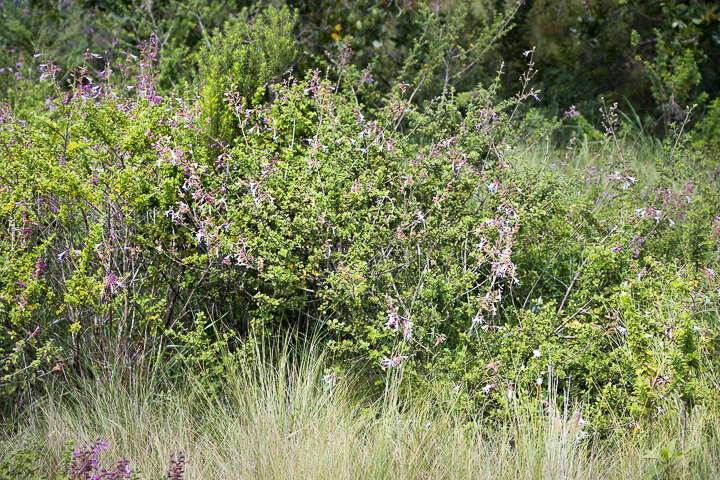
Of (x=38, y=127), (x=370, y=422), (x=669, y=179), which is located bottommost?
(x=370, y=422)

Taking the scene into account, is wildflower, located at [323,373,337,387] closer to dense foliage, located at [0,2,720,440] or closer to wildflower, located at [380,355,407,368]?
dense foliage, located at [0,2,720,440]

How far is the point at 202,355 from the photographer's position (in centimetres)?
290

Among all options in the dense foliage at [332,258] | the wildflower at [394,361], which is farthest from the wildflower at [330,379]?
the wildflower at [394,361]

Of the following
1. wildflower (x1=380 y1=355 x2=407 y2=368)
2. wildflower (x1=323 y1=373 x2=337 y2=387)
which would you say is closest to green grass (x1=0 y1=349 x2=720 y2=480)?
wildflower (x1=323 y1=373 x2=337 y2=387)

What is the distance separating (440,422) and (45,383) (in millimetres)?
1639

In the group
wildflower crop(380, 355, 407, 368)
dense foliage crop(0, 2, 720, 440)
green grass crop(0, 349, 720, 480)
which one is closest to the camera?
green grass crop(0, 349, 720, 480)

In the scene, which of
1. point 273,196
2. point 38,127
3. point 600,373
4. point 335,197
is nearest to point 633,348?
point 600,373

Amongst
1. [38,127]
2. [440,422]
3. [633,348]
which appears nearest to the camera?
[440,422]

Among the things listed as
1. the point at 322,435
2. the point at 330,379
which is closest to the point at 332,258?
the point at 330,379

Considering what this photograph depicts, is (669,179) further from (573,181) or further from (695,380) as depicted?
(695,380)

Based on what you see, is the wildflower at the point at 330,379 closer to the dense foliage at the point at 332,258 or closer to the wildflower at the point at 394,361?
the dense foliage at the point at 332,258

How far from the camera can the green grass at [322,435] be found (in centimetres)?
243

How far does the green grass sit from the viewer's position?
243 centimetres

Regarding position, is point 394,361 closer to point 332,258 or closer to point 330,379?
point 330,379
